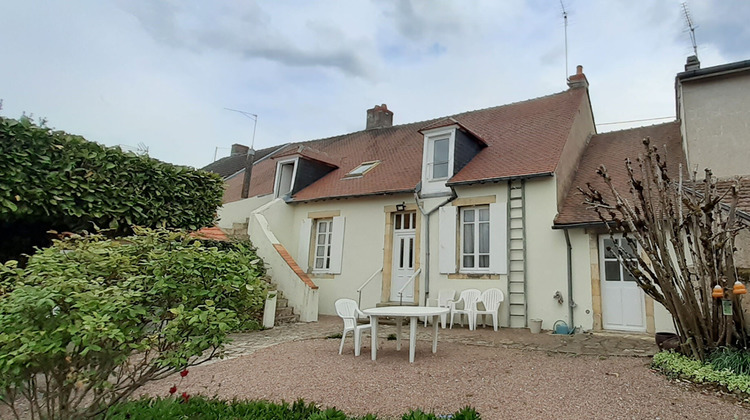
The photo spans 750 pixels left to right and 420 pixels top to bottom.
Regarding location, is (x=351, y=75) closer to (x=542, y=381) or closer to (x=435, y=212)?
(x=435, y=212)

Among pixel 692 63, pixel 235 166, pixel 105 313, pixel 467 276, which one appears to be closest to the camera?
pixel 105 313

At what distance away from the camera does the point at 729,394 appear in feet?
12.7

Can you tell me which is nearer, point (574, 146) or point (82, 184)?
point (82, 184)

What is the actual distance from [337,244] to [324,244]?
0.67m

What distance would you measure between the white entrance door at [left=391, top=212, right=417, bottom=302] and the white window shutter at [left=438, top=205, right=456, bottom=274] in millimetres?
871

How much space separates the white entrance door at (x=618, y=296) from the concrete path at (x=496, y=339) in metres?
0.38

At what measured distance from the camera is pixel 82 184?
5.57 metres

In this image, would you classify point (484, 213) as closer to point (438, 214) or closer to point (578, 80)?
point (438, 214)

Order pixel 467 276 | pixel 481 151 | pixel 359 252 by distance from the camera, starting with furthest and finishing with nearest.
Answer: pixel 359 252 < pixel 481 151 < pixel 467 276

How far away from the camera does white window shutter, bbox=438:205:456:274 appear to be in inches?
364

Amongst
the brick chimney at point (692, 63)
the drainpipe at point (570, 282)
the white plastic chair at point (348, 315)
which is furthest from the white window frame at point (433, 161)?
the brick chimney at point (692, 63)

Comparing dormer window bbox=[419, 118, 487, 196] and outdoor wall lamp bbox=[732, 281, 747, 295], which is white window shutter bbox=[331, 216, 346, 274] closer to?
dormer window bbox=[419, 118, 487, 196]

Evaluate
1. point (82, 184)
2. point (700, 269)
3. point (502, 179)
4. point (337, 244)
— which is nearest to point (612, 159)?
point (502, 179)

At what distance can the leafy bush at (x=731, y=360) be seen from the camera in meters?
4.21
